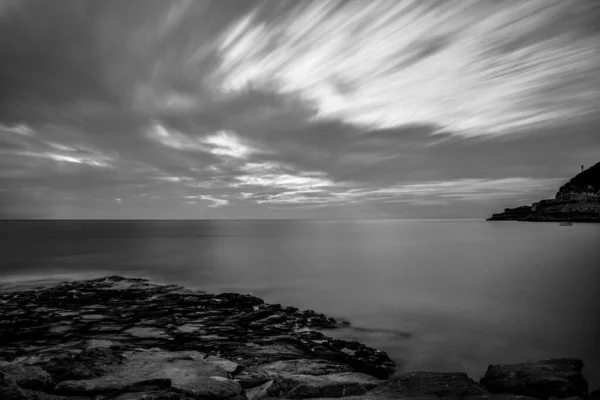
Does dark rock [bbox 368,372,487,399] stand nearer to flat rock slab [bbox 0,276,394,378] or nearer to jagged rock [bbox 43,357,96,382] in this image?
flat rock slab [bbox 0,276,394,378]

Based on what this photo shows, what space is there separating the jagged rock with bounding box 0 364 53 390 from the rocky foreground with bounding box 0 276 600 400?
22 mm

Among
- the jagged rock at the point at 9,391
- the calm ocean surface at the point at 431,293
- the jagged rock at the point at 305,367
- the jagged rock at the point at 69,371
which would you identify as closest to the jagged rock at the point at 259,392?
the jagged rock at the point at 305,367

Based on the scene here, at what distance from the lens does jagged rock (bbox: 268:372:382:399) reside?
31.6 ft

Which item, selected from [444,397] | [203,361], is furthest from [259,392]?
[444,397]

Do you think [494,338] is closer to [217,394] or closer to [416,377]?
[416,377]

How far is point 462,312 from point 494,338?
575 centimetres

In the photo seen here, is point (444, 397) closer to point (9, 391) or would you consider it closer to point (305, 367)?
point (305, 367)

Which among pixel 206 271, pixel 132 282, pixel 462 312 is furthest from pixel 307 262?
pixel 462 312

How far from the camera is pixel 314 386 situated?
9.92 meters

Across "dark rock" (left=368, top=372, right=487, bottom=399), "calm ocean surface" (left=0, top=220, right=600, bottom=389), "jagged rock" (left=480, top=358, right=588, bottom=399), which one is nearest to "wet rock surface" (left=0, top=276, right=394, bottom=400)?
"dark rock" (left=368, top=372, right=487, bottom=399)

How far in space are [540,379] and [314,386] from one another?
19.9 ft

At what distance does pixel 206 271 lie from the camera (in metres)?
45.1

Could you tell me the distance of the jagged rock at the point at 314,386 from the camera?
31.6 ft

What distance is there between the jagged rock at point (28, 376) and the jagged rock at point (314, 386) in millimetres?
5811
